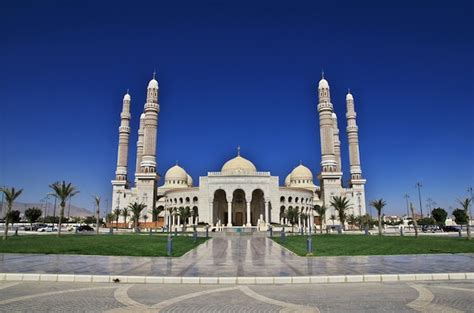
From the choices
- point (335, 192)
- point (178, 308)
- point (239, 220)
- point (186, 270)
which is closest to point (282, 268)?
point (186, 270)

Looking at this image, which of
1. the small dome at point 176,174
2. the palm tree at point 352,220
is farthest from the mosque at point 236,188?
the small dome at point 176,174

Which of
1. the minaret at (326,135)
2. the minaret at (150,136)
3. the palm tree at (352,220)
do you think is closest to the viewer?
the palm tree at (352,220)

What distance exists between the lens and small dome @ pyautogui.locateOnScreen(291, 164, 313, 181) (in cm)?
7825

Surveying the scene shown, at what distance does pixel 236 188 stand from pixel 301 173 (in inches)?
882

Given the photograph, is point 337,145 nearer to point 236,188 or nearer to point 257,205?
point 257,205

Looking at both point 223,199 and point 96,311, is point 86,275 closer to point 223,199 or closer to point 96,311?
point 96,311

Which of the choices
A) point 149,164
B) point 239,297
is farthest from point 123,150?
point 239,297

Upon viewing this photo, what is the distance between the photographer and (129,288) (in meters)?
7.90

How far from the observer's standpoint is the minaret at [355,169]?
212ft

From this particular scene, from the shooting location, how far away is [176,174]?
79375 mm

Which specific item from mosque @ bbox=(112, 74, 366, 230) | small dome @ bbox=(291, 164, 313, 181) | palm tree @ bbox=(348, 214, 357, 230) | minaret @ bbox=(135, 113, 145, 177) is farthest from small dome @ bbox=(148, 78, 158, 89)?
palm tree @ bbox=(348, 214, 357, 230)

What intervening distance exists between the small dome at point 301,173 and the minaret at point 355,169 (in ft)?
41.7

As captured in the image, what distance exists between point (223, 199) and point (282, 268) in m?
58.8

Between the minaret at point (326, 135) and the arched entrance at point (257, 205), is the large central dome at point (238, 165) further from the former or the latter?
the minaret at point (326, 135)
